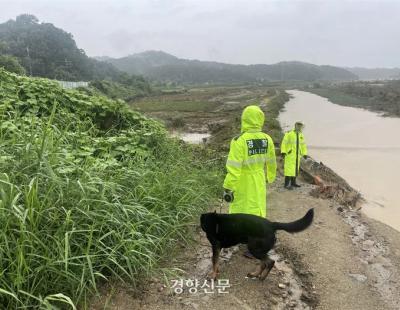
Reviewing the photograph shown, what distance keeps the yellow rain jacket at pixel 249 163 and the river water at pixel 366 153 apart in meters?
5.82

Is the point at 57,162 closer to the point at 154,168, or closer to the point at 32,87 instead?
the point at 154,168

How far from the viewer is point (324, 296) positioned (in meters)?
4.26

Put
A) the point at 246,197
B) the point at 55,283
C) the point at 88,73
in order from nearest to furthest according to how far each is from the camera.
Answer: the point at 55,283 → the point at 246,197 → the point at 88,73

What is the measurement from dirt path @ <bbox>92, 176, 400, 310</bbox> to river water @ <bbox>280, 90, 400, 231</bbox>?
399 centimetres

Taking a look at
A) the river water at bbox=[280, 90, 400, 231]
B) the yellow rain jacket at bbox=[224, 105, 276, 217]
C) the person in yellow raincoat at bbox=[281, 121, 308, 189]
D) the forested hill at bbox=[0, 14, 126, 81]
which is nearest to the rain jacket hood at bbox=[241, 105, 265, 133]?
the yellow rain jacket at bbox=[224, 105, 276, 217]

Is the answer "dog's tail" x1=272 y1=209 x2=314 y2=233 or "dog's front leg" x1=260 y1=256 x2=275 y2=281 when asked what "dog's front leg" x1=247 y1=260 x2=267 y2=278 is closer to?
"dog's front leg" x1=260 y1=256 x2=275 y2=281

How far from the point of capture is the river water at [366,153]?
37.3 ft

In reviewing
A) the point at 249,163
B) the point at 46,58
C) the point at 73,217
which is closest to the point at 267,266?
the point at 249,163

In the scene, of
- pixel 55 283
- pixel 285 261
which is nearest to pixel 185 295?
pixel 55 283

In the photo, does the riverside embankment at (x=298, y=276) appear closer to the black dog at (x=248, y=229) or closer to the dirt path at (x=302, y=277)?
the dirt path at (x=302, y=277)

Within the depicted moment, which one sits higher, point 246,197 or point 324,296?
point 246,197

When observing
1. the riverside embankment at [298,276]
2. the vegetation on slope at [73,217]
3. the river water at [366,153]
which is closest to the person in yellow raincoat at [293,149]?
the river water at [366,153]

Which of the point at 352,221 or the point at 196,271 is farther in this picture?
the point at 352,221

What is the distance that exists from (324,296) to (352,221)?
313cm
